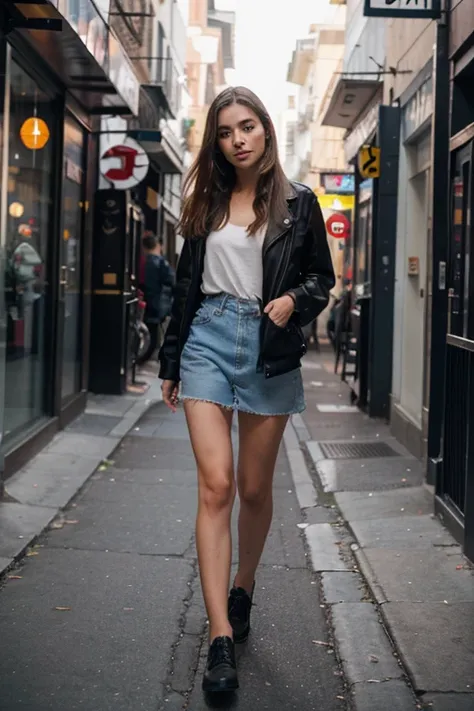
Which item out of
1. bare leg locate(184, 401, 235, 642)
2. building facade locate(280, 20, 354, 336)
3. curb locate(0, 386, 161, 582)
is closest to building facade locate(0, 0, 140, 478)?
curb locate(0, 386, 161, 582)

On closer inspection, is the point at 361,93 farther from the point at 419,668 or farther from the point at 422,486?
the point at 419,668

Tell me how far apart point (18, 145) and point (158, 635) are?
4834 millimetres

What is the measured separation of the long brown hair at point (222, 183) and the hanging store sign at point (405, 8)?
3.27 meters

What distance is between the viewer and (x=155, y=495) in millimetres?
7996

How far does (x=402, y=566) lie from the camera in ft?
19.1

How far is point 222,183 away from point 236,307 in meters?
0.51

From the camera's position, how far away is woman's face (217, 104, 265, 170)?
4223 mm

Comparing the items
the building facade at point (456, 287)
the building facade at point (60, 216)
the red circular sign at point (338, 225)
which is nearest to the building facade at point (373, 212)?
the building facade at point (60, 216)

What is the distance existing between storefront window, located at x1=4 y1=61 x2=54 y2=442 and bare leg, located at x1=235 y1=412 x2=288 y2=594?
3.91 metres

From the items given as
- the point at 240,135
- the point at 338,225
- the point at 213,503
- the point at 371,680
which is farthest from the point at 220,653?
the point at 338,225

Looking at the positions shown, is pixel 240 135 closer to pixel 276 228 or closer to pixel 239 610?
pixel 276 228

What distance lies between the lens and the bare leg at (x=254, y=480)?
14.2 feet

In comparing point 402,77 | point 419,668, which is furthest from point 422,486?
point 402,77

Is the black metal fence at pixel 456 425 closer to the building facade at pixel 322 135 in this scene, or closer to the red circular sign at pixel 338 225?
the building facade at pixel 322 135
